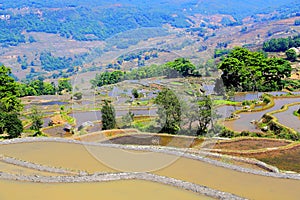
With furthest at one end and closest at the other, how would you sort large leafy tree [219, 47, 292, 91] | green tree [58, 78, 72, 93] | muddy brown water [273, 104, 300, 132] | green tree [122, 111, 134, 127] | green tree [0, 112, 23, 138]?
green tree [58, 78, 72, 93], large leafy tree [219, 47, 292, 91], muddy brown water [273, 104, 300, 132], green tree [122, 111, 134, 127], green tree [0, 112, 23, 138]

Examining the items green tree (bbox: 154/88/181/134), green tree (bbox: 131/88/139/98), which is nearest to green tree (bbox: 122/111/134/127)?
green tree (bbox: 154/88/181/134)

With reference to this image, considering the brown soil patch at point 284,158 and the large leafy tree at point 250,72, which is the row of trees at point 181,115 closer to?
the brown soil patch at point 284,158

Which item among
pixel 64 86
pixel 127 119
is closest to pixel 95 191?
pixel 127 119

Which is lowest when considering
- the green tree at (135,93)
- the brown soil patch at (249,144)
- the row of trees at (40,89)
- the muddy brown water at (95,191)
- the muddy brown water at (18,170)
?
the brown soil patch at (249,144)

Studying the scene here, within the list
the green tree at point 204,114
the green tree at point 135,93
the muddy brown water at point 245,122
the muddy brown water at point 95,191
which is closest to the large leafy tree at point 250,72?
the green tree at point 135,93

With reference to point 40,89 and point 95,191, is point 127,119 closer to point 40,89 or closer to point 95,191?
point 95,191

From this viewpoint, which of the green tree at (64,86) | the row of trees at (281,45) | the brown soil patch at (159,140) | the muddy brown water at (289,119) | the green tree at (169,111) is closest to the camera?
the green tree at (169,111)

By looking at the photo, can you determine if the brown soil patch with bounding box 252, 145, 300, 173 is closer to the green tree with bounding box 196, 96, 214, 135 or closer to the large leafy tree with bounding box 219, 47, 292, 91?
the green tree with bounding box 196, 96, 214, 135
